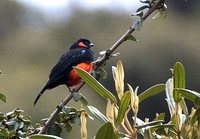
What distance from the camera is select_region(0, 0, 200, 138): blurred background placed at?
1750cm

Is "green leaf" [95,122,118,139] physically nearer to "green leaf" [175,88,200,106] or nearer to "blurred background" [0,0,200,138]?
"green leaf" [175,88,200,106]

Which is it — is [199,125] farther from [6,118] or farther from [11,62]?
[11,62]

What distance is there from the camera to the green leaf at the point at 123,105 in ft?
4.98

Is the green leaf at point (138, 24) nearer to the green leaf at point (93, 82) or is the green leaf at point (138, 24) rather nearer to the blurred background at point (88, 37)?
the green leaf at point (93, 82)

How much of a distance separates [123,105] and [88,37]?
1910cm

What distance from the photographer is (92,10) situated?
24.2m

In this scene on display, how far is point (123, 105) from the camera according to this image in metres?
1.53

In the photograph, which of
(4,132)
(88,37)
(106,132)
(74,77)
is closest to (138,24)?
(4,132)

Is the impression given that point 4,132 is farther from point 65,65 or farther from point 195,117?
point 65,65

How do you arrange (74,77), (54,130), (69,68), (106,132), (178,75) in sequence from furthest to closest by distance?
1. (69,68)
2. (74,77)
3. (54,130)
4. (178,75)
5. (106,132)

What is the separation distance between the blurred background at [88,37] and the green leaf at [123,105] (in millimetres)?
13061

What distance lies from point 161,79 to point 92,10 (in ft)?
22.1

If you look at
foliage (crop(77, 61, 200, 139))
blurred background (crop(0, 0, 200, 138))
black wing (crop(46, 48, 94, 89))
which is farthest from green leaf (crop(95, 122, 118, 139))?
blurred background (crop(0, 0, 200, 138))

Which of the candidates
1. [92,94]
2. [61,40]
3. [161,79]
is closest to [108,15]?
[61,40]
